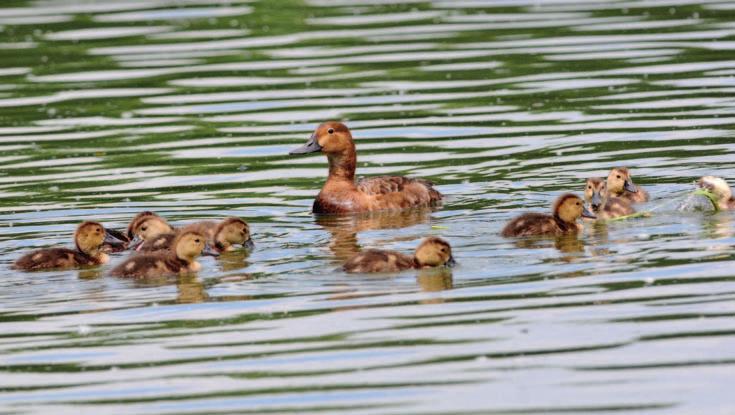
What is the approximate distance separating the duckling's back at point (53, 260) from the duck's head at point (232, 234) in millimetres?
909

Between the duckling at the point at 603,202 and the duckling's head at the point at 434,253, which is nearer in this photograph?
the duckling's head at the point at 434,253

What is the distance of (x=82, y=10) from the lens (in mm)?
28422

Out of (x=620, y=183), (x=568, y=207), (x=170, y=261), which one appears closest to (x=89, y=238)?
(x=170, y=261)

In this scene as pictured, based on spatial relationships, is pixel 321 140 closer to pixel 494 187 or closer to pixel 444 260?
pixel 494 187

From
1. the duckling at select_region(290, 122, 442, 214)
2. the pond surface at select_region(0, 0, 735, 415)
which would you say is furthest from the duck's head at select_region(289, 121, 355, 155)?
the pond surface at select_region(0, 0, 735, 415)

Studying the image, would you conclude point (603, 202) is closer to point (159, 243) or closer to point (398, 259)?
point (398, 259)

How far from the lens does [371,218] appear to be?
50.2ft

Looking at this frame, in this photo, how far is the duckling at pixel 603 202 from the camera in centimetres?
1377

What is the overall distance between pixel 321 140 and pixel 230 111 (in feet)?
14.6

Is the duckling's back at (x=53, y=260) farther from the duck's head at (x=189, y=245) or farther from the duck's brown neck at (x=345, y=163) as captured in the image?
the duck's brown neck at (x=345, y=163)

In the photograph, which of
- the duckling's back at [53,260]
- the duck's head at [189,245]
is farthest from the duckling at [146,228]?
the duck's head at [189,245]

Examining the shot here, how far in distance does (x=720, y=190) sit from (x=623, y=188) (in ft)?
3.39

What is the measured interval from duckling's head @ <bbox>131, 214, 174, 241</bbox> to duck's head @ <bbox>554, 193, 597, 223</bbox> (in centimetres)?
291

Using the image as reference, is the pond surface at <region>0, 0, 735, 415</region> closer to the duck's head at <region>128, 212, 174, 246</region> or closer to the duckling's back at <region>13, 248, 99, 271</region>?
the duckling's back at <region>13, 248, 99, 271</region>
